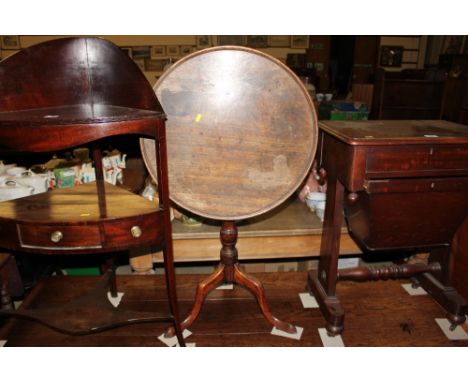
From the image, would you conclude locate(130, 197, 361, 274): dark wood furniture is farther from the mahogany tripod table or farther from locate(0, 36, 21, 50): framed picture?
locate(0, 36, 21, 50): framed picture

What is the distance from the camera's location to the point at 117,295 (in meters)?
2.05

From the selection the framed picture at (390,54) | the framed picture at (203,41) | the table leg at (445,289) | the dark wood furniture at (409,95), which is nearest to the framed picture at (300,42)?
the framed picture at (203,41)

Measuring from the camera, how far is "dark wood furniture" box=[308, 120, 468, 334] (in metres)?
1.49

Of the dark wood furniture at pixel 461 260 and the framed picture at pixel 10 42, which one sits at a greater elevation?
the framed picture at pixel 10 42

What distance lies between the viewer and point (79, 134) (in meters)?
1.12

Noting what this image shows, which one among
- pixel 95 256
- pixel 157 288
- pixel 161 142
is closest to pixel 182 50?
pixel 95 256

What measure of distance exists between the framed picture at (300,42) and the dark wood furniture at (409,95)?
181 centimetres

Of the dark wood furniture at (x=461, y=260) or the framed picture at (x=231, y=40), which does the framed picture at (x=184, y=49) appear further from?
the dark wood furniture at (x=461, y=260)

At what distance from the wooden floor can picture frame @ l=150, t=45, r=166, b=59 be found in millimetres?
4912

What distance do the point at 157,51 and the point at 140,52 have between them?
0.28 m

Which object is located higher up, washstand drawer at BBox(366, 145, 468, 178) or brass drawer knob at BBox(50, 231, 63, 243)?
washstand drawer at BBox(366, 145, 468, 178)

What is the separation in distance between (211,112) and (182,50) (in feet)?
18.1

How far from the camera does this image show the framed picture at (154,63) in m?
6.32

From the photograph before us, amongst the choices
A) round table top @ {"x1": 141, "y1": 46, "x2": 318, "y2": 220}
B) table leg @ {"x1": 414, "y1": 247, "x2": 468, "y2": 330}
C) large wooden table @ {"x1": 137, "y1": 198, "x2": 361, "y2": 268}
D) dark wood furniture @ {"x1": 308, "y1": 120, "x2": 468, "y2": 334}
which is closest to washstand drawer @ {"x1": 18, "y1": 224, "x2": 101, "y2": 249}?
round table top @ {"x1": 141, "y1": 46, "x2": 318, "y2": 220}
